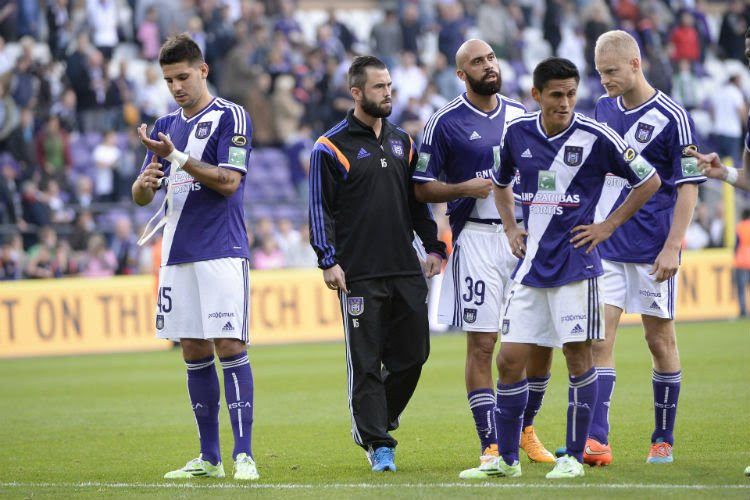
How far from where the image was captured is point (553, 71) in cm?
715

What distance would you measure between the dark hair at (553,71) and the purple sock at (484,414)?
2.02m

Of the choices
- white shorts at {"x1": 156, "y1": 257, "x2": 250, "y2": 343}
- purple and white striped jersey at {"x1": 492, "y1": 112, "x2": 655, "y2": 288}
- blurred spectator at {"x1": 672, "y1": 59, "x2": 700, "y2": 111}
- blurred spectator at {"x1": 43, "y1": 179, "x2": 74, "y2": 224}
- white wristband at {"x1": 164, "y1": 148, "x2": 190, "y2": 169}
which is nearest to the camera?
purple and white striped jersey at {"x1": 492, "y1": 112, "x2": 655, "y2": 288}

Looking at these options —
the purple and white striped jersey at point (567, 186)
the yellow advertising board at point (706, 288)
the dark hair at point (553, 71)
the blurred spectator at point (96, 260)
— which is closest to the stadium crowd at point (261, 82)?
the blurred spectator at point (96, 260)

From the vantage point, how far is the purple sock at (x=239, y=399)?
7766 millimetres

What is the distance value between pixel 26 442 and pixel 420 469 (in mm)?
3826

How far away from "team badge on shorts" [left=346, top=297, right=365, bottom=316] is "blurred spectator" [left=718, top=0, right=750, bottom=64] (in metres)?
24.4

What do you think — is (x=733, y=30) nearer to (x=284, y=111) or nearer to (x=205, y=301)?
(x=284, y=111)

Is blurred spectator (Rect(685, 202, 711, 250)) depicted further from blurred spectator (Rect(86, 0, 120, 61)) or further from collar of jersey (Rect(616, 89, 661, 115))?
collar of jersey (Rect(616, 89, 661, 115))

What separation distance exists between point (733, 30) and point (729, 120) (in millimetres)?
4215

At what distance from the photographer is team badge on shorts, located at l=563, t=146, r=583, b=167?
727cm

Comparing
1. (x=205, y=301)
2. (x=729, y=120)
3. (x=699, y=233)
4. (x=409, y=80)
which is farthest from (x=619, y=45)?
(x=729, y=120)

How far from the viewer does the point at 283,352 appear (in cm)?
1981

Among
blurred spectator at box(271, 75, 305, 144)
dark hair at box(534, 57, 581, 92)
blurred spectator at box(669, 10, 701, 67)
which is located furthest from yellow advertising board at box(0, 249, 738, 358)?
dark hair at box(534, 57, 581, 92)

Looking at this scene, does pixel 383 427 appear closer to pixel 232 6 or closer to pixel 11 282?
pixel 11 282
